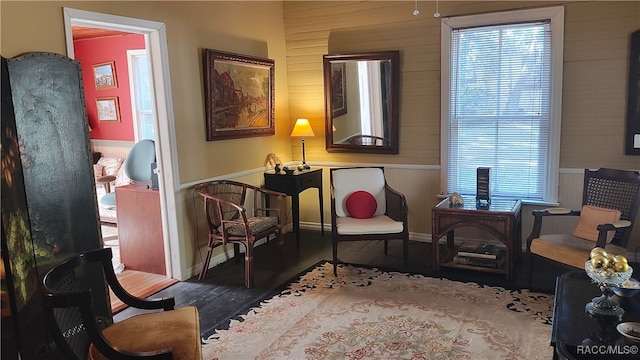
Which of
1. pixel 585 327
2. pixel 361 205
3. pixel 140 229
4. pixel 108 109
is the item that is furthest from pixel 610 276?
pixel 108 109

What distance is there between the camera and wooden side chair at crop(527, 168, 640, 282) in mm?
3389

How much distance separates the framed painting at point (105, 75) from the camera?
628 centimetres

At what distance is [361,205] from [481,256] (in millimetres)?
1105

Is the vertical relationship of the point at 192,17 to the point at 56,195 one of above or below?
above

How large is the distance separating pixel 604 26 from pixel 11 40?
14.3ft

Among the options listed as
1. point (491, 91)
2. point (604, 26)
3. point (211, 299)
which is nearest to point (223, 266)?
point (211, 299)

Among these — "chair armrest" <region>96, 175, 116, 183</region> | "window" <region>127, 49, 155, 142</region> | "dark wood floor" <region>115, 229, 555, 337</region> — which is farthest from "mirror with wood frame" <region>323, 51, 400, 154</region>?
"chair armrest" <region>96, 175, 116, 183</region>

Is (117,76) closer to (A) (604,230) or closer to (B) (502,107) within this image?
(B) (502,107)

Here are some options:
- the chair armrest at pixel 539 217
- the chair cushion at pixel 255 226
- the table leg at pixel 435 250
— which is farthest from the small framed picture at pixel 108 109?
the chair armrest at pixel 539 217

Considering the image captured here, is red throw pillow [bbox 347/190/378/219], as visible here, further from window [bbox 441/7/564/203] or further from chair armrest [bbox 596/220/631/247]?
chair armrest [bbox 596/220/631/247]

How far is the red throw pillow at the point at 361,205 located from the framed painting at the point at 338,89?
123 cm

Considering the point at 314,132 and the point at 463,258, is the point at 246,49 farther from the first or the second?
the point at 463,258

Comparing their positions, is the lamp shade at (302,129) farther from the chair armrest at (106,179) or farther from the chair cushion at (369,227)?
the chair armrest at (106,179)

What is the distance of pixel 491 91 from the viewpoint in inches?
181
